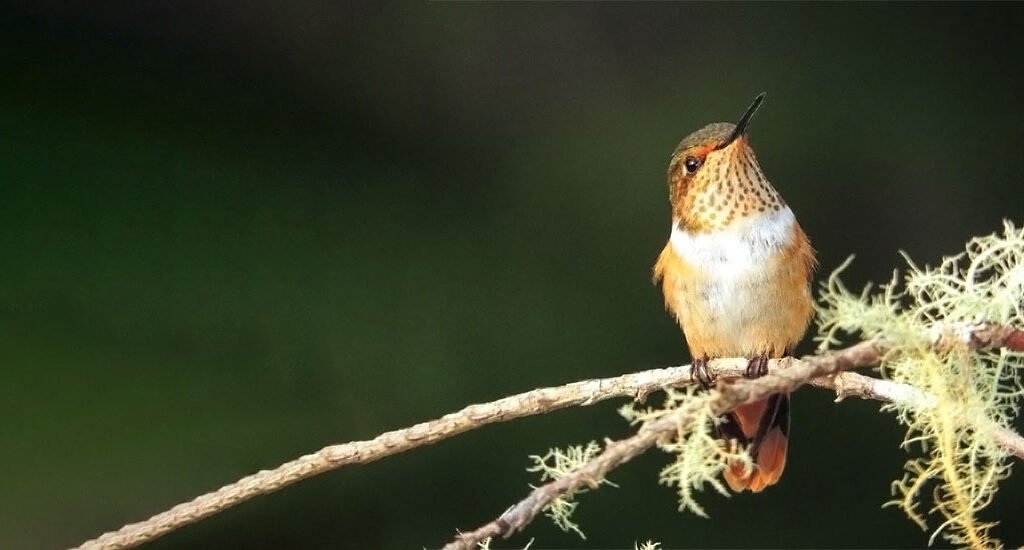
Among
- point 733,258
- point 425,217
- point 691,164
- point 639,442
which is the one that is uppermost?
point 425,217

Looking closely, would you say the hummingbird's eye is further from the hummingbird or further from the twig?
the twig

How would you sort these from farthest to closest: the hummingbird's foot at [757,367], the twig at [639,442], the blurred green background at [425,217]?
the blurred green background at [425,217], the hummingbird's foot at [757,367], the twig at [639,442]

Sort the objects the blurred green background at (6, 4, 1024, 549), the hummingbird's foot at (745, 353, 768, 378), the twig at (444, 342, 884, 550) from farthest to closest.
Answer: the blurred green background at (6, 4, 1024, 549), the hummingbird's foot at (745, 353, 768, 378), the twig at (444, 342, 884, 550)

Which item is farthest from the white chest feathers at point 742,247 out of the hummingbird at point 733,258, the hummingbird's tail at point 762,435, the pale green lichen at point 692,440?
the pale green lichen at point 692,440

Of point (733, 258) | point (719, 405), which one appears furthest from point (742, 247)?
point (719, 405)

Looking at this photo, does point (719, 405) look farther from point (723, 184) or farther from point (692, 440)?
point (723, 184)

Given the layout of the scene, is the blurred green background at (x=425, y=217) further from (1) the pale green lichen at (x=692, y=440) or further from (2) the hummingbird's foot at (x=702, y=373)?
(1) the pale green lichen at (x=692, y=440)

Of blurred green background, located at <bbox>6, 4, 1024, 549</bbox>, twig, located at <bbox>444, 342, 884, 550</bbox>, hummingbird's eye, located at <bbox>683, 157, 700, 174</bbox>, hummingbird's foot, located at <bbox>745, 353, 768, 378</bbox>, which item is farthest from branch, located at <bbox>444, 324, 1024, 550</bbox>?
blurred green background, located at <bbox>6, 4, 1024, 549</bbox>

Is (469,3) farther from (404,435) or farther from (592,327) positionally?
(404,435)
